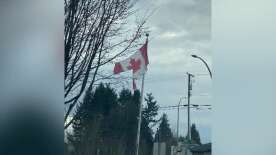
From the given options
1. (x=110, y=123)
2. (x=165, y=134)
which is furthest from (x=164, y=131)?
(x=110, y=123)

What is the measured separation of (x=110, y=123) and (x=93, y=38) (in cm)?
103

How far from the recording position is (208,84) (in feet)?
20.6

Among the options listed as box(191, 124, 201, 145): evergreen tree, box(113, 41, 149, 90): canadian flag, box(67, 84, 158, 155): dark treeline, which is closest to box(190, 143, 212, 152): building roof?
box(191, 124, 201, 145): evergreen tree

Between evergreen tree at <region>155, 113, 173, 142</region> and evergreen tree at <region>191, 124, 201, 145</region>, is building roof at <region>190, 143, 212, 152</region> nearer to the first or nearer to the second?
evergreen tree at <region>191, 124, 201, 145</region>

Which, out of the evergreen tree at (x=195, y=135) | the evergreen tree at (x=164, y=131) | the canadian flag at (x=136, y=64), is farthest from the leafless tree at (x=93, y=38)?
the evergreen tree at (x=195, y=135)

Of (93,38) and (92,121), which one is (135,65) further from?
(92,121)

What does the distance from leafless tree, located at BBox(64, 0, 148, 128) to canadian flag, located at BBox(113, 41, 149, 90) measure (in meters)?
0.10

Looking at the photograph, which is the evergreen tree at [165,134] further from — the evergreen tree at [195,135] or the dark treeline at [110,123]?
the evergreen tree at [195,135]
